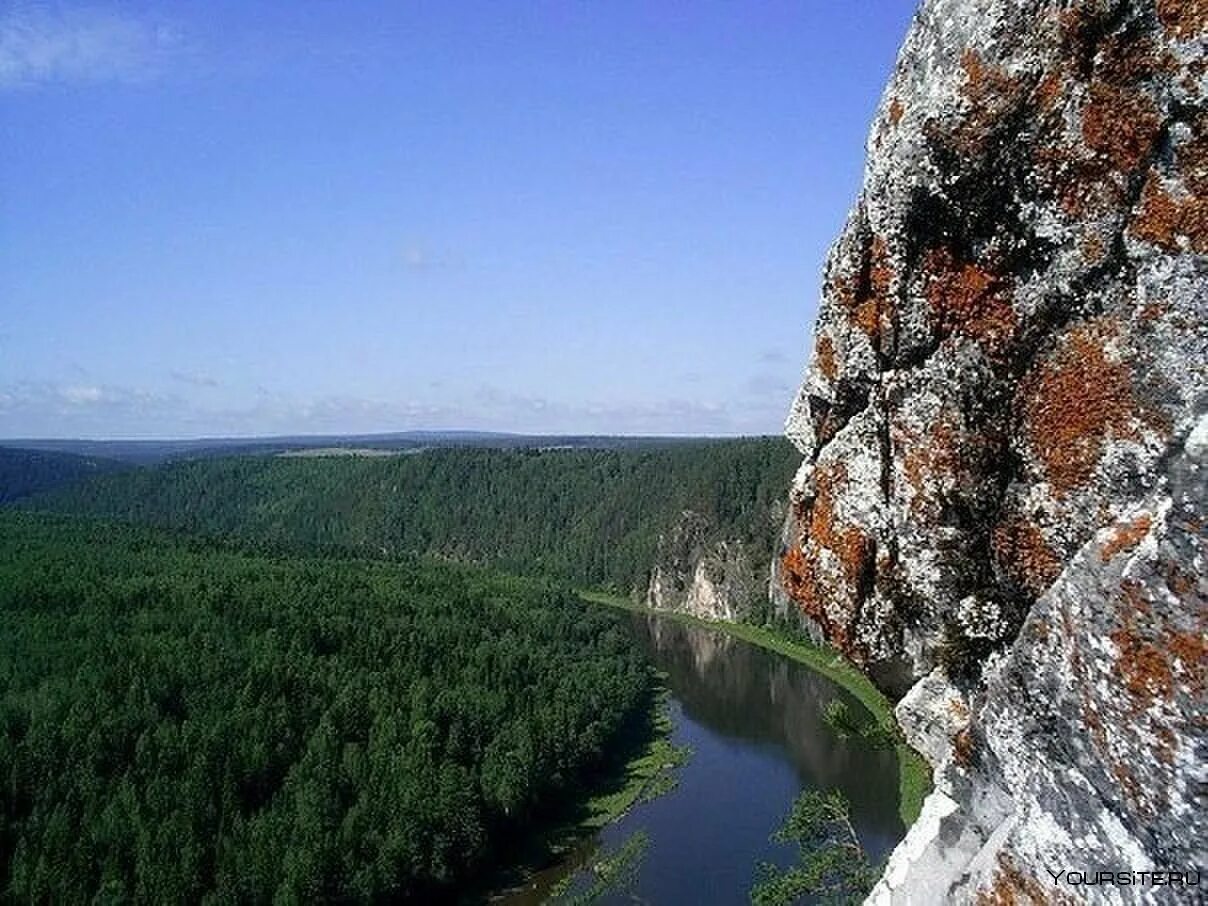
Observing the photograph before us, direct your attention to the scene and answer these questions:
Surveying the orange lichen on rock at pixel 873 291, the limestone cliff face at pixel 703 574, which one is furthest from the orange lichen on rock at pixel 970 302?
the limestone cliff face at pixel 703 574

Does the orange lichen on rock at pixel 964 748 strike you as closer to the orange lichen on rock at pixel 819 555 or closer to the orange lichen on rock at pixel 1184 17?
the orange lichen on rock at pixel 819 555

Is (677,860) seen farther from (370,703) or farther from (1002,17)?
(1002,17)

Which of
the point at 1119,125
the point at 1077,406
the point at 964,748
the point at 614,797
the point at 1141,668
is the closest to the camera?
the point at 1141,668

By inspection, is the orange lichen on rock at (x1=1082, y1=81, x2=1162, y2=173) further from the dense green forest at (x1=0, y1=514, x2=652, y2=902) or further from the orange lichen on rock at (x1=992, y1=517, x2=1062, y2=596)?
the dense green forest at (x1=0, y1=514, x2=652, y2=902)

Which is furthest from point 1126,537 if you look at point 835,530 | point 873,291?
point 835,530

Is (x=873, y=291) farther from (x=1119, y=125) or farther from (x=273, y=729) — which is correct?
(x=273, y=729)

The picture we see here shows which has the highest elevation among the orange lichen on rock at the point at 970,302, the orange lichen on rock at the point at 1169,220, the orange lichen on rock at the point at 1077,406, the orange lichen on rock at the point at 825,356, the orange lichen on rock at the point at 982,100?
the orange lichen on rock at the point at 982,100
